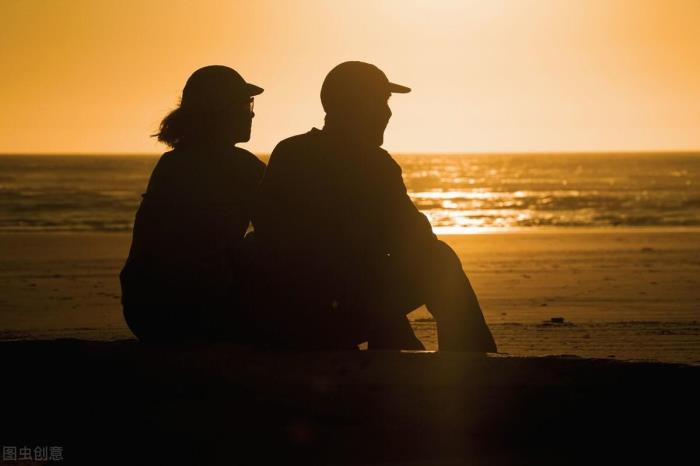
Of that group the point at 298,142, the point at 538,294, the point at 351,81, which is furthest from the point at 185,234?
the point at 538,294

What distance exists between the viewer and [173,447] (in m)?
3.77

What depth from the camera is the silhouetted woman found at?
14.4 ft

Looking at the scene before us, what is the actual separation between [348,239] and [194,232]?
2.53ft

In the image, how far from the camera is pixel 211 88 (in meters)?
4.50

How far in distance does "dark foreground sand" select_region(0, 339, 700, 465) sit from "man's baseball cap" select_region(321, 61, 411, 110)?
104cm

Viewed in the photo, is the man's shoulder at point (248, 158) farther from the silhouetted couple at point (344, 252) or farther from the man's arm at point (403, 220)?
the man's arm at point (403, 220)

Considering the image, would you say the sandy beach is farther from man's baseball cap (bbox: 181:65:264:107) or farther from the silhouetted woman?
man's baseball cap (bbox: 181:65:264:107)

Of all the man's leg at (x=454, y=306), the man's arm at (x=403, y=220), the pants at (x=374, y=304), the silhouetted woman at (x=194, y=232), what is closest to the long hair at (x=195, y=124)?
the silhouetted woman at (x=194, y=232)

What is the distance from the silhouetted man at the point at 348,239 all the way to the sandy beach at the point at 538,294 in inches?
130

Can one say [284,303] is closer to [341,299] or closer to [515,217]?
[341,299]

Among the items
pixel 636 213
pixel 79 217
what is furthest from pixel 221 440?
pixel 636 213

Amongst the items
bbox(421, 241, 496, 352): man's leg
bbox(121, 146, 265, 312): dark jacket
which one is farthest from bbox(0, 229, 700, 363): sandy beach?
bbox(121, 146, 265, 312): dark jacket

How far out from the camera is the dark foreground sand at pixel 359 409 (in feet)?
11.6

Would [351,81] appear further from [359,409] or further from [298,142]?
[359,409]
